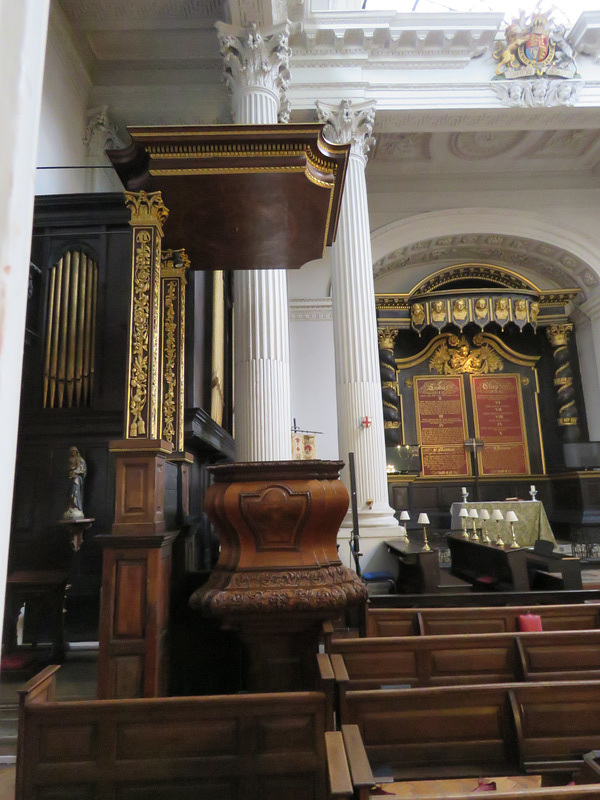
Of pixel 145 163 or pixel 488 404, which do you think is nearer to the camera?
pixel 145 163

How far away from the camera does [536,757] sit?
224cm

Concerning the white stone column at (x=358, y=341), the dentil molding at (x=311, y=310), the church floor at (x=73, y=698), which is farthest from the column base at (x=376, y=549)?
the dentil molding at (x=311, y=310)

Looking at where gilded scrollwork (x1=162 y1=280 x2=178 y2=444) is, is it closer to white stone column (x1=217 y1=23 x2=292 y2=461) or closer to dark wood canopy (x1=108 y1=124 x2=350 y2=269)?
dark wood canopy (x1=108 y1=124 x2=350 y2=269)

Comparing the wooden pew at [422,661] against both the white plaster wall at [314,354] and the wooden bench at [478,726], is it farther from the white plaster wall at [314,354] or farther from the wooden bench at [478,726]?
the white plaster wall at [314,354]

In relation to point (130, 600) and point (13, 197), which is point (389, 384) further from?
point (13, 197)

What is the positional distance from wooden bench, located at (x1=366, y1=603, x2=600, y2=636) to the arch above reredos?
29.6 feet

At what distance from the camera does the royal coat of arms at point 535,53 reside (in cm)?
908

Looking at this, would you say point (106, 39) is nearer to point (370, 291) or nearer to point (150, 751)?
point (370, 291)

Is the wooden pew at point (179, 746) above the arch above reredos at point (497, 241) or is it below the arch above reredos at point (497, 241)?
below

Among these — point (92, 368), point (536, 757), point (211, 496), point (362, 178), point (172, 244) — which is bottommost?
point (536, 757)

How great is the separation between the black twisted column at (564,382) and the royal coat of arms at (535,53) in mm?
5197

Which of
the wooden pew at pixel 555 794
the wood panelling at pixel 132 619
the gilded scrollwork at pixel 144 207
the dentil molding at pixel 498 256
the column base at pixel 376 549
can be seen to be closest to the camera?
the wooden pew at pixel 555 794

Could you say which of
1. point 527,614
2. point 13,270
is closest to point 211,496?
point 527,614

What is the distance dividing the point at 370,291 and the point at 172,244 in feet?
13.3
